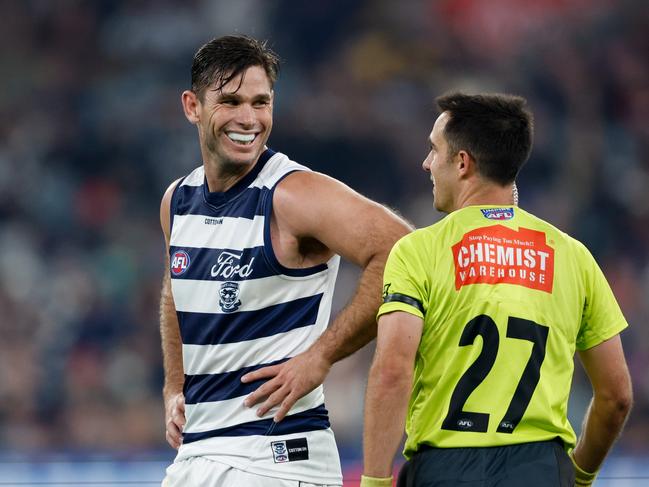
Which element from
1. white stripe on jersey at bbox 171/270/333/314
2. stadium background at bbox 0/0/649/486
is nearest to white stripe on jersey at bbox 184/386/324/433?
white stripe on jersey at bbox 171/270/333/314

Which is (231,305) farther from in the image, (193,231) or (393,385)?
(393,385)

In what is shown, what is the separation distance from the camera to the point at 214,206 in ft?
13.6

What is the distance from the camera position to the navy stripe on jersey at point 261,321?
153 inches

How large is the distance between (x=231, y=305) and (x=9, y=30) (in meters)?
9.55

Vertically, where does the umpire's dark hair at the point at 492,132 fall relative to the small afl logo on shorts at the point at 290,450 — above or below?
above

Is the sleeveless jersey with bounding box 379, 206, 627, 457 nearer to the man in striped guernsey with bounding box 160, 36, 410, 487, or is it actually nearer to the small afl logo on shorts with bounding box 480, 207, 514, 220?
the small afl logo on shorts with bounding box 480, 207, 514, 220

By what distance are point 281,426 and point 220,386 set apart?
254 mm

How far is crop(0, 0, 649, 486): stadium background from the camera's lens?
33.3 feet

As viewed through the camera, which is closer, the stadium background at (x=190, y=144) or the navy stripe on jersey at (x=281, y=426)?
the navy stripe on jersey at (x=281, y=426)

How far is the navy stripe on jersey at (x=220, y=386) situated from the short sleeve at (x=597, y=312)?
3.24 feet

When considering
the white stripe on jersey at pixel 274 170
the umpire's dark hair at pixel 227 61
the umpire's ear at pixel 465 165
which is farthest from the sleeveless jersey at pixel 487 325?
the umpire's dark hair at pixel 227 61

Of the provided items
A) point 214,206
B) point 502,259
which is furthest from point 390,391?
point 214,206

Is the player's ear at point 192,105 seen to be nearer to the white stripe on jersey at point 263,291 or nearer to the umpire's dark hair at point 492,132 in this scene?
the white stripe on jersey at point 263,291

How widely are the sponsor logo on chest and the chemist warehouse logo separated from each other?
81 cm
